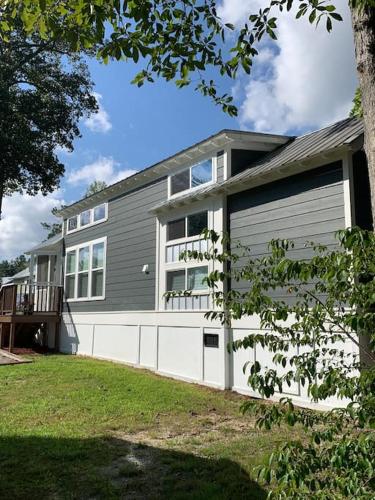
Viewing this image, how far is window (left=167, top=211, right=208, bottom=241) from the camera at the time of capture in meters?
9.23

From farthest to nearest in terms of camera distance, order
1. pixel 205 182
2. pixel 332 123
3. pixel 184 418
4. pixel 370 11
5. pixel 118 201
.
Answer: pixel 118 201 → pixel 205 182 → pixel 332 123 → pixel 184 418 → pixel 370 11

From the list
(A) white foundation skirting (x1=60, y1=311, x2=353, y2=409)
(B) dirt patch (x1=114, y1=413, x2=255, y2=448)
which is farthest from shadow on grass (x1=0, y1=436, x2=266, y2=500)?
(A) white foundation skirting (x1=60, y1=311, x2=353, y2=409)

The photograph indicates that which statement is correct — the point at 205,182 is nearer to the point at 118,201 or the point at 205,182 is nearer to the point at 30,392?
the point at 118,201

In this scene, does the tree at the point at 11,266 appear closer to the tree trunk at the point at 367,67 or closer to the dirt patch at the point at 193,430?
the dirt patch at the point at 193,430

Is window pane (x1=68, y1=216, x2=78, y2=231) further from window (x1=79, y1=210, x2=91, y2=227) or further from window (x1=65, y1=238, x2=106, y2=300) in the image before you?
window (x1=65, y1=238, x2=106, y2=300)

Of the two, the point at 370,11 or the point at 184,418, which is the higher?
the point at 370,11

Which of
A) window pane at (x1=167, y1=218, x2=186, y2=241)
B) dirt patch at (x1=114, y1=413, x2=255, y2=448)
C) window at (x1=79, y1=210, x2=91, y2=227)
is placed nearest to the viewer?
dirt patch at (x1=114, y1=413, x2=255, y2=448)

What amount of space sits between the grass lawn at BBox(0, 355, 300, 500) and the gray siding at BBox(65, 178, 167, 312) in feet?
9.69

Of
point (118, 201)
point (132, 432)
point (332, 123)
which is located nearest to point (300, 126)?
point (332, 123)

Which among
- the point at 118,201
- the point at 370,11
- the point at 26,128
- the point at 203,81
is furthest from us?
the point at 26,128

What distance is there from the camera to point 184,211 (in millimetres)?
9797

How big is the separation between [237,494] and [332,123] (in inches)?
261

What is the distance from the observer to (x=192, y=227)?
9.55m

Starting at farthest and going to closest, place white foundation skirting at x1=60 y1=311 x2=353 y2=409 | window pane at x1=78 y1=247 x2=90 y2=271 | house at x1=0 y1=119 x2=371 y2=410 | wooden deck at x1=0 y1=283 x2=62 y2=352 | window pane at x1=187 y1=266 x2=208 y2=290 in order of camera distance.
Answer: window pane at x1=78 y1=247 x2=90 y2=271
wooden deck at x1=0 y1=283 x2=62 y2=352
window pane at x1=187 y1=266 x2=208 y2=290
white foundation skirting at x1=60 y1=311 x2=353 y2=409
house at x1=0 y1=119 x2=371 y2=410
